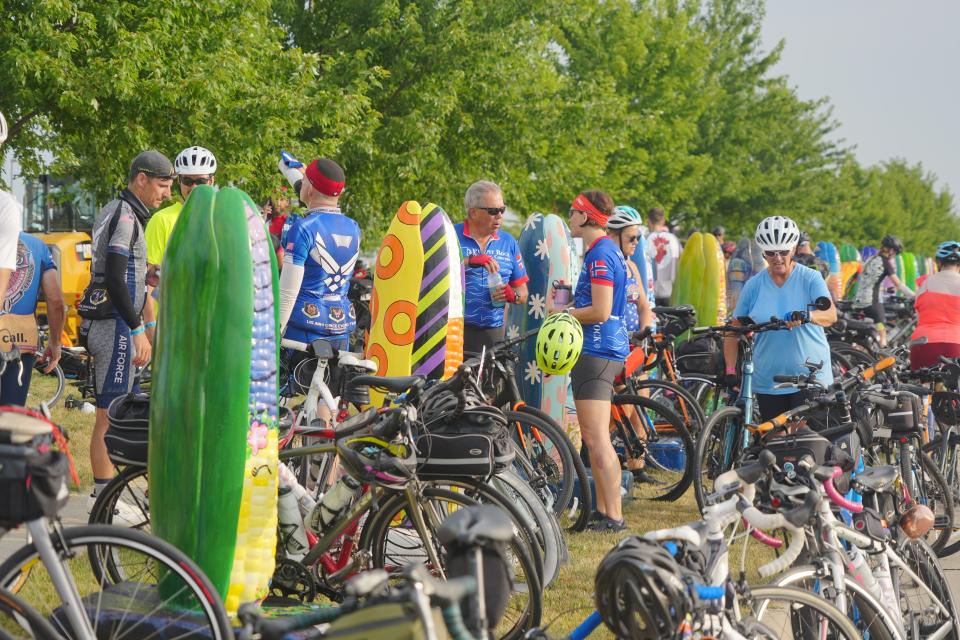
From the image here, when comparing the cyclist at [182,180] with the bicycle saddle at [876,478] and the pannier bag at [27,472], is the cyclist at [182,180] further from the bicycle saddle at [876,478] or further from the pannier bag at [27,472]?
the bicycle saddle at [876,478]

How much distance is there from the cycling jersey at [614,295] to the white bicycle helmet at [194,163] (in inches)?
92.5

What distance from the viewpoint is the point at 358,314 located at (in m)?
14.3

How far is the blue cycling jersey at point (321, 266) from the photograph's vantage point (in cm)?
597

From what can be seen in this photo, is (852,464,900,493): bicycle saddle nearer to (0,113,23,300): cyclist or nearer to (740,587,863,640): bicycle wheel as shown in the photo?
(740,587,863,640): bicycle wheel

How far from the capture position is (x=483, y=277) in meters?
7.20

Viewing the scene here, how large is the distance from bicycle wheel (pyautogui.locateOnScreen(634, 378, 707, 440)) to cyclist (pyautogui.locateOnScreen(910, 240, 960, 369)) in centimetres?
173

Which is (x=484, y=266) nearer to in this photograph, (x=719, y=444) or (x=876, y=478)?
(x=719, y=444)

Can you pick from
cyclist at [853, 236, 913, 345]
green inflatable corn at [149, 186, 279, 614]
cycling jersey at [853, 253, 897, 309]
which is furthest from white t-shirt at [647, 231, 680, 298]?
green inflatable corn at [149, 186, 279, 614]

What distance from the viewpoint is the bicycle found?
121 inches

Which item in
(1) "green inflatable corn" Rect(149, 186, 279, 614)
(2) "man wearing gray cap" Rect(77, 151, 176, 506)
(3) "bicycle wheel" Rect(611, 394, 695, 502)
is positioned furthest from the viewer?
(3) "bicycle wheel" Rect(611, 394, 695, 502)

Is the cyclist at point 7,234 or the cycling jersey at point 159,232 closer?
the cyclist at point 7,234

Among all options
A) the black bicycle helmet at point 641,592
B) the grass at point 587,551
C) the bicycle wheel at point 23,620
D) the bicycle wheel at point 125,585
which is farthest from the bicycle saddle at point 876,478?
the bicycle wheel at point 23,620

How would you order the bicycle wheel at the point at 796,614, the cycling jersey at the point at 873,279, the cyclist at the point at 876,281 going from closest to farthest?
the bicycle wheel at the point at 796,614 < the cyclist at the point at 876,281 < the cycling jersey at the point at 873,279

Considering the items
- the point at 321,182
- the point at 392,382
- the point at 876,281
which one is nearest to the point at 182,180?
the point at 321,182
